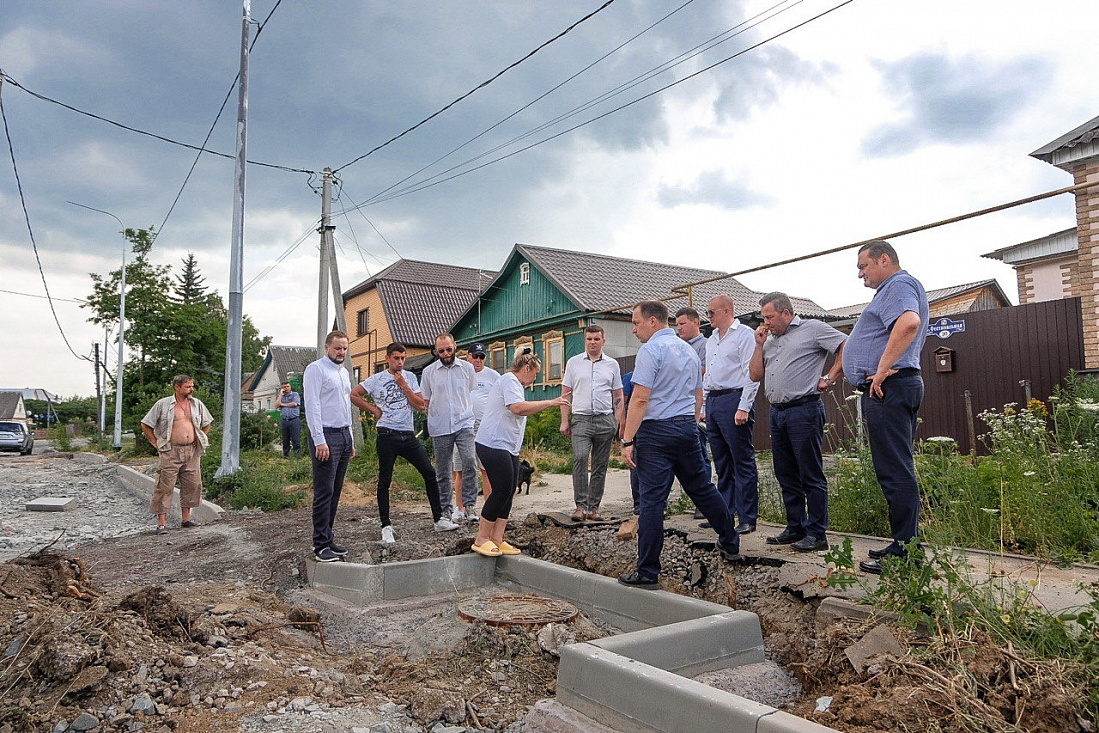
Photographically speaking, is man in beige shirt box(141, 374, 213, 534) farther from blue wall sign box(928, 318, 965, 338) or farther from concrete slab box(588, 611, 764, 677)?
blue wall sign box(928, 318, 965, 338)

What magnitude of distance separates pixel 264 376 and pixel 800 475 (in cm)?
6174

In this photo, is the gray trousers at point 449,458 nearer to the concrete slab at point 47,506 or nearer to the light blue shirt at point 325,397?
the light blue shirt at point 325,397

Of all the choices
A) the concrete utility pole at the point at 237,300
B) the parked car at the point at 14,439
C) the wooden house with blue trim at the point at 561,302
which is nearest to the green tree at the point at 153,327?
the parked car at the point at 14,439

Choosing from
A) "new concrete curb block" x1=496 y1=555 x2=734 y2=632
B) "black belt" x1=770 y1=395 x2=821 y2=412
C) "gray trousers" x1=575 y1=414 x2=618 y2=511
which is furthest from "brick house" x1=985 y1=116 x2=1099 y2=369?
"new concrete curb block" x1=496 y1=555 x2=734 y2=632

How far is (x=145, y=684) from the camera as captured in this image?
3.51m

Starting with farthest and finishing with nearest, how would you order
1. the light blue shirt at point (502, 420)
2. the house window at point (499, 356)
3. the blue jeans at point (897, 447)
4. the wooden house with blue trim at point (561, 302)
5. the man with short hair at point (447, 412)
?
the house window at point (499, 356), the wooden house with blue trim at point (561, 302), the man with short hair at point (447, 412), the light blue shirt at point (502, 420), the blue jeans at point (897, 447)

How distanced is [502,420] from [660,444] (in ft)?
5.08

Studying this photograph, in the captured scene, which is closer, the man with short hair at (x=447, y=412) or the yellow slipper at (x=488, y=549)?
the yellow slipper at (x=488, y=549)

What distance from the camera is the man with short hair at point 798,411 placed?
4.98m

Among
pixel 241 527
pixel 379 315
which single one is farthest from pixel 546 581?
pixel 379 315

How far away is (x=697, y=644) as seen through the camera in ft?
11.8

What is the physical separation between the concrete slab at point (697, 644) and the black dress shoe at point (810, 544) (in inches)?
44.5

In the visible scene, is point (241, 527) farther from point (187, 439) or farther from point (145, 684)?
point (145, 684)

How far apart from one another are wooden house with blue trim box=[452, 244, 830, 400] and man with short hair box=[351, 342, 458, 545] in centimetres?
1252
